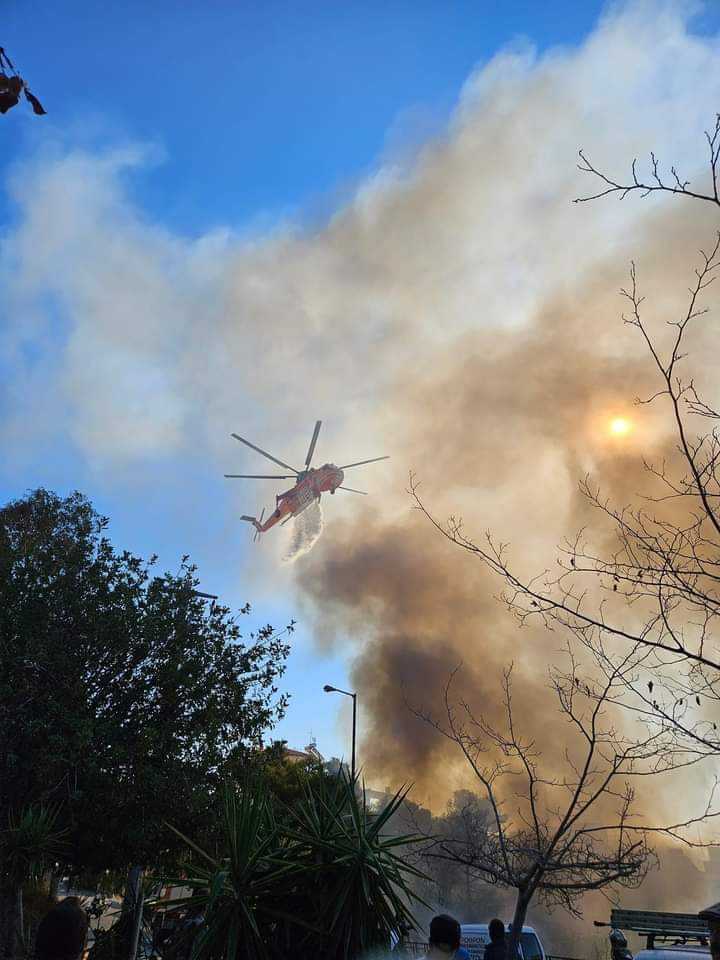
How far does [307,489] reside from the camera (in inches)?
2053

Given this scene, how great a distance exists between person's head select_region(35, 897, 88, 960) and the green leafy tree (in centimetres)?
1227

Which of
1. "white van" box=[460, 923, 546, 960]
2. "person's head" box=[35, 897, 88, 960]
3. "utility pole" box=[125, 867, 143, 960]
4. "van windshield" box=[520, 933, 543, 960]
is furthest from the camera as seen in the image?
"utility pole" box=[125, 867, 143, 960]

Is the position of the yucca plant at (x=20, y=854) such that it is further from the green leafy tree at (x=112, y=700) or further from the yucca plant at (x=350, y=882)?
the yucca plant at (x=350, y=882)

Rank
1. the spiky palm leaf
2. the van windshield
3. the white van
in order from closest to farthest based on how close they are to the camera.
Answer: the spiky palm leaf
the van windshield
the white van

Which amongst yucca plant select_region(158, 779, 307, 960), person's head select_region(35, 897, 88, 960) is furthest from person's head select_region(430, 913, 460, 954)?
person's head select_region(35, 897, 88, 960)

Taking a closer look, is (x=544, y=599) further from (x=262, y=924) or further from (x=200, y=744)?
(x=200, y=744)

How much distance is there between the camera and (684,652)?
482cm

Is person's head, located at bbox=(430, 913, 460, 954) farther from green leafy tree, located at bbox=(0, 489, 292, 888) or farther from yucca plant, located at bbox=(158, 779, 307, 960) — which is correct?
green leafy tree, located at bbox=(0, 489, 292, 888)

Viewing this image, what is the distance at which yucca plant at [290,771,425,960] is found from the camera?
255 inches

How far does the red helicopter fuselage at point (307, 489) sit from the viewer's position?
2023 inches

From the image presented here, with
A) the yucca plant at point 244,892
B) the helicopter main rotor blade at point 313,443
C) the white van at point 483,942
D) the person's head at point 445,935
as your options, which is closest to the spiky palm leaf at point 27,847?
the yucca plant at point 244,892

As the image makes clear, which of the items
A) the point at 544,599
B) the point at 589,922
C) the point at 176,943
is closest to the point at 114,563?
the point at 176,943

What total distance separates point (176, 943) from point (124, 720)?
10293 mm

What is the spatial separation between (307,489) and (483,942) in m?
38.6
